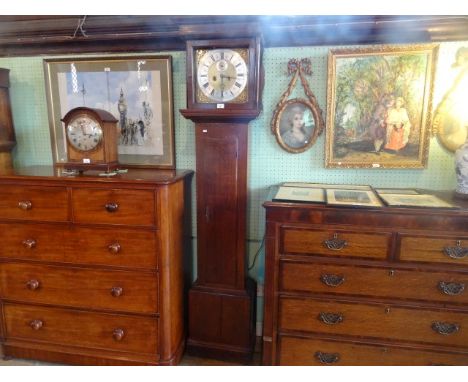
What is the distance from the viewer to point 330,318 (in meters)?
1.61

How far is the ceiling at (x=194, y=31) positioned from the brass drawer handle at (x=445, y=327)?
1.55 m

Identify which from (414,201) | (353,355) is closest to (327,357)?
(353,355)

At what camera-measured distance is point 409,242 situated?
57.9 inches

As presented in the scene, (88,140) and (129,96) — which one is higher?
(129,96)

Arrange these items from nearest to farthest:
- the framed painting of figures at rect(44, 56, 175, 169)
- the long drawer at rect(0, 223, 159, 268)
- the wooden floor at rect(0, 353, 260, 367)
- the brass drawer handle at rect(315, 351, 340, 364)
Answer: the brass drawer handle at rect(315, 351, 340, 364) → the long drawer at rect(0, 223, 159, 268) → the wooden floor at rect(0, 353, 260, 367) → the framed painting of figures at rect(44, 56, 175, 169)

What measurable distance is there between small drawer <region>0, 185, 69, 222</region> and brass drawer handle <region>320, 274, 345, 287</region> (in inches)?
57.2

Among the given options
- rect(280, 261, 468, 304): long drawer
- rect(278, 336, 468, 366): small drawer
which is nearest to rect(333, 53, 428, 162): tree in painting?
rect(280, 261, 468, 304): long drawer

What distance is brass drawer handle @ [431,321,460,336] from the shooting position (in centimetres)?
152

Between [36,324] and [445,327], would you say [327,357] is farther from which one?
[36,324]

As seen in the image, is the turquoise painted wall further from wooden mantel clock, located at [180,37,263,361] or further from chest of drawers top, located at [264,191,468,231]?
chest of drawers top, located at [264,191,468,231]

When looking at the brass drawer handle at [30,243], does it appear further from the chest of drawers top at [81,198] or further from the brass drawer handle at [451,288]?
the brass drawer handle at [451,288]

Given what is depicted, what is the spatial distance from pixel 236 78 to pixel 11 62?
1.74 metres

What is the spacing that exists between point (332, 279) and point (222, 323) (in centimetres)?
80

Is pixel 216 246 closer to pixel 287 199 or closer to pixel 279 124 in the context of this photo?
pixel 287 199
